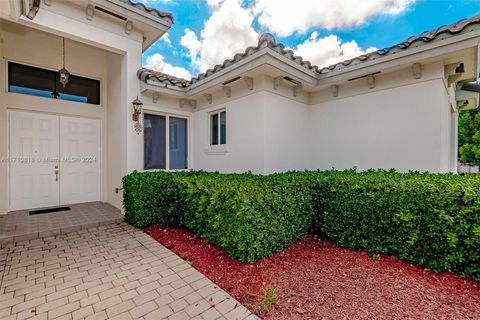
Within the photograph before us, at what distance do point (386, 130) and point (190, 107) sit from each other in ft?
20.2

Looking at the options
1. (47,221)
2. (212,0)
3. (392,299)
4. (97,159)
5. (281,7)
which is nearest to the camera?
(392,299)

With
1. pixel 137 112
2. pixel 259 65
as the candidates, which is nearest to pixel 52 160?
pixel 137 112

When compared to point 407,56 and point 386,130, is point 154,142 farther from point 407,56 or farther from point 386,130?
point 407,56

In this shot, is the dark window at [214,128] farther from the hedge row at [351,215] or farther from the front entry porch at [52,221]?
the front entry porch at [52,221]

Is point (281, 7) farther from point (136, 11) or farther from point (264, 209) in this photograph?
point (264, 209)

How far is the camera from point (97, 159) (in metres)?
7.68

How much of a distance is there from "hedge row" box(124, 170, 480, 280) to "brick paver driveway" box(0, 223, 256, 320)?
89 centimetres

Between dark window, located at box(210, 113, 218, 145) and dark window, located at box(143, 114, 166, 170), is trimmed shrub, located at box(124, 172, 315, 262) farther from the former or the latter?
dark window, located at box(210, 113, 218, 145)

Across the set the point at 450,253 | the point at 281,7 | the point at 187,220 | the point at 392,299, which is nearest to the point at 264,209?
the point at 392,299

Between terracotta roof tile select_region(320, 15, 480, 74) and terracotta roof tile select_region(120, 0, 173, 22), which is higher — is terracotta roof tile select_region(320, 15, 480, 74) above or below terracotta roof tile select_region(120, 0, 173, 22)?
below

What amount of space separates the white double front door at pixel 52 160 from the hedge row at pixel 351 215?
4.70 metres

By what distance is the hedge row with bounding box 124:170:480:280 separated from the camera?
3.09m

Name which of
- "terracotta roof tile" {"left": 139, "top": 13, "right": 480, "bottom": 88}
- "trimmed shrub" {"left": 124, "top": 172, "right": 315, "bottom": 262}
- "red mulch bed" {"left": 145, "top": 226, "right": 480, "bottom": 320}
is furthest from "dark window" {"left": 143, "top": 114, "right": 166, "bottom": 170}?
"red mulch bed" {"left": 145, "top": 226, "right": 480, "bottom": 320}

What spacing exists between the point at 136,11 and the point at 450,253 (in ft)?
28.1
